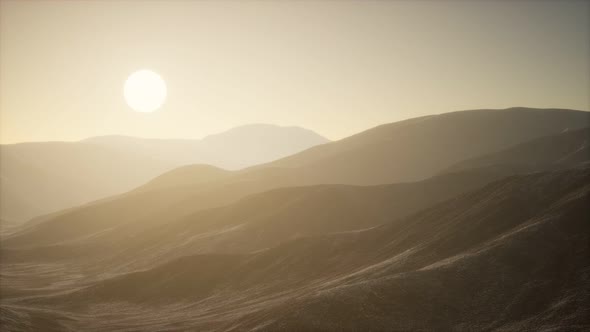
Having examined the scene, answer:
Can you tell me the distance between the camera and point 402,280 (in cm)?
3984

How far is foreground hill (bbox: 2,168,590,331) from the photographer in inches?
1394

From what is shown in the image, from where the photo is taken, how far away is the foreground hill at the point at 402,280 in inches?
1394

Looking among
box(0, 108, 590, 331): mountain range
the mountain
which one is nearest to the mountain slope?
the mountain

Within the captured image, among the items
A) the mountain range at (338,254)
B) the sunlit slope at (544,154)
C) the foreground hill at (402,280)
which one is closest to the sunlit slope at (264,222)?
the mountain range at (338,254)

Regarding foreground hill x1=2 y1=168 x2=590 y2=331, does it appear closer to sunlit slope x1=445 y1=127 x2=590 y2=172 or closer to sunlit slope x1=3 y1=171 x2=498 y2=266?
sunlit slope x1=3 y1=171 x2=498 y2=266

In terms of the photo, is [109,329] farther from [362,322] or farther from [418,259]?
[418,259]

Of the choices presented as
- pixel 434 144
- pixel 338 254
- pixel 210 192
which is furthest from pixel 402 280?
pixel 434 144

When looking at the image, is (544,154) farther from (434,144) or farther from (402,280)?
(402,280)

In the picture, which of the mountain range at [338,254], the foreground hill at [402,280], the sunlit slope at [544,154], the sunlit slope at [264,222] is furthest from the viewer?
the sunlit slope at [544,154]

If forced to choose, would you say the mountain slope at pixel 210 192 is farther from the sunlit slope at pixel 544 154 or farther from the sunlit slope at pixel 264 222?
the sunlit slope at pixel 264 222

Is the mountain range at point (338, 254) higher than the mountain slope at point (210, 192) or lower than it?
lower

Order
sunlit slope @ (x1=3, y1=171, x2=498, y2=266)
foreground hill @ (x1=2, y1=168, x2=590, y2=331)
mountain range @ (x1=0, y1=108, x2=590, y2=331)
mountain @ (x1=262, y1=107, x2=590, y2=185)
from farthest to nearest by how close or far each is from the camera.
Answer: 1. mountain @ (x1=262, y1=107, x2=590, y2=185)
2. sunlit slope @ (x1=3, y1=171, x2=498, y2=266)
3. mountain range @ (x1=0, y1=108, x2=590, y2=331)
4. foreground hill @ (x1=2, y1=168, x2=590, y2=331)

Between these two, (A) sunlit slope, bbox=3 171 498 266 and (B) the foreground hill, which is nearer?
(B) the foreground hill

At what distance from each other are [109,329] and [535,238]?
52.0m
